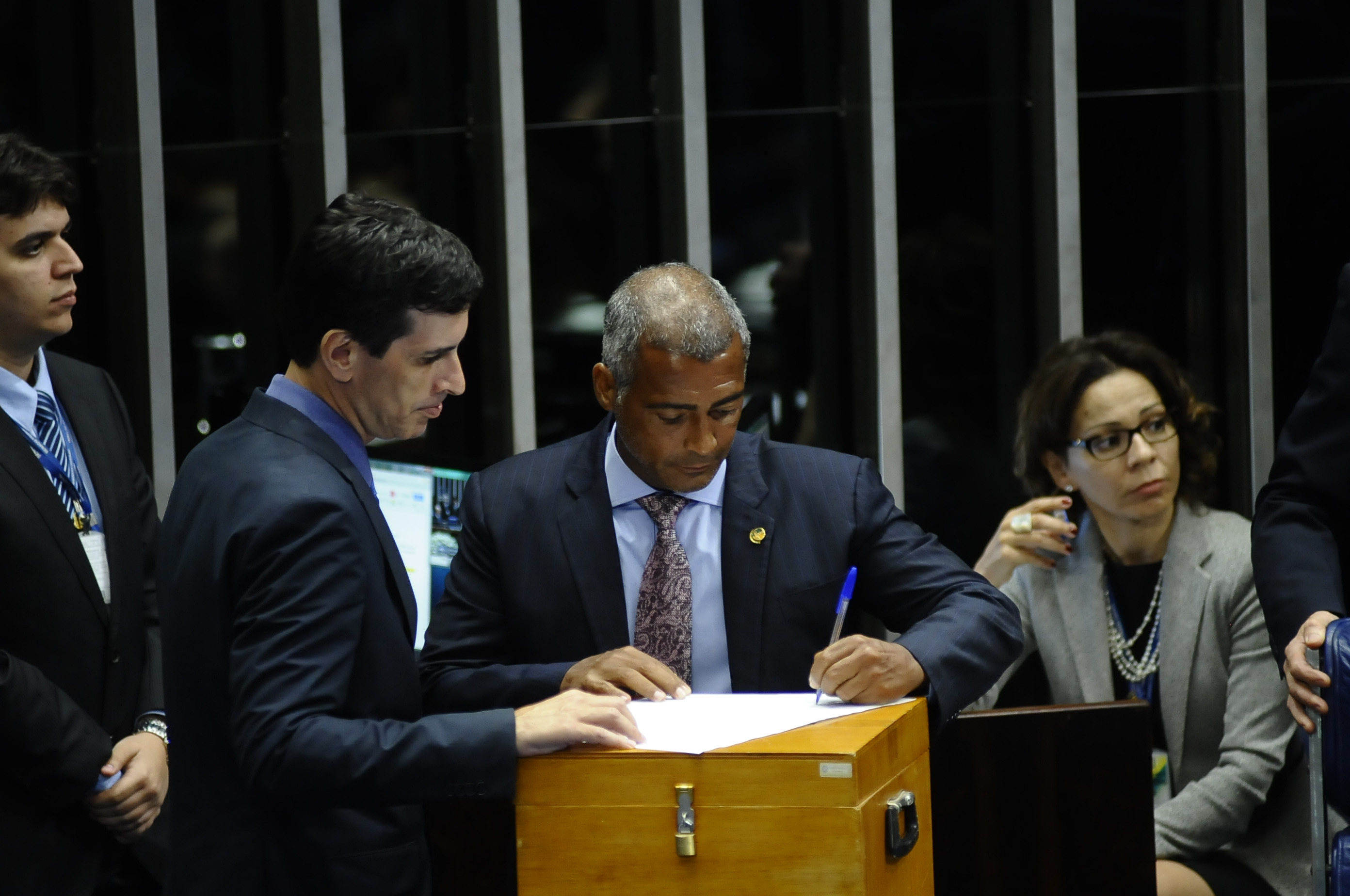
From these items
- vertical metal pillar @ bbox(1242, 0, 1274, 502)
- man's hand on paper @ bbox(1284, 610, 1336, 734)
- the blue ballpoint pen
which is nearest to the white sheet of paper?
the blue ballpoint pen

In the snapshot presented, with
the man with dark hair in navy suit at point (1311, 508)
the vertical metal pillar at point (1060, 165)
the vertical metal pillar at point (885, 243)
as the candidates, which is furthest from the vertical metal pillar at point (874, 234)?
the man with dark hair in navy suit at point (1311, 508)

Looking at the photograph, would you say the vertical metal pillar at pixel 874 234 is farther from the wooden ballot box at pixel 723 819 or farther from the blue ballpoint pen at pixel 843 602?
the wooden ballot box at pixel 723 819

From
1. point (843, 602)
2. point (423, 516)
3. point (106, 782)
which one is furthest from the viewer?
point (423, 516)

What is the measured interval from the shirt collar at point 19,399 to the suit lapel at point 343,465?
34.7 inches

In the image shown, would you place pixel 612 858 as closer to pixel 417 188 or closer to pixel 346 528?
Result: pixel 346 528

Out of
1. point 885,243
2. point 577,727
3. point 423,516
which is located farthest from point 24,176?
point 885,243

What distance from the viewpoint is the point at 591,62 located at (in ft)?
14.6

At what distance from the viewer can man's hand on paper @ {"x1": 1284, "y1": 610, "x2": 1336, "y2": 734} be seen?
209 centimetres

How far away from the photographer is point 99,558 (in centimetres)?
252

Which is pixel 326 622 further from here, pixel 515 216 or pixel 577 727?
pixel 515 216

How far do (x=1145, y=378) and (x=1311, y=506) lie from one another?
0.81 metres

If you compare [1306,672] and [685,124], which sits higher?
[685,124]

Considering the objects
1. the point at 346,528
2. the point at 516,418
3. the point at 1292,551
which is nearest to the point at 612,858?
the point at 346,528

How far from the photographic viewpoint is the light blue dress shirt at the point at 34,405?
2.46 meters
